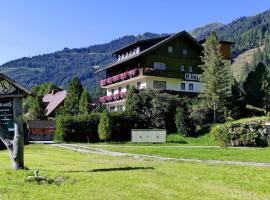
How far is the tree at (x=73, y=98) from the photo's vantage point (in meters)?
67.8

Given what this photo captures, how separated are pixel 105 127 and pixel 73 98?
72.3ft

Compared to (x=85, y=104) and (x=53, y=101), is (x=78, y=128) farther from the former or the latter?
(x=53, y=101)

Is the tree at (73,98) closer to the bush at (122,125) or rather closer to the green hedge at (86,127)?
the green hedge at (86,127)


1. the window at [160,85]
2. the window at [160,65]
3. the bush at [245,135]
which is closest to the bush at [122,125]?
the window at [160,85]

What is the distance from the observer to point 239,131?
34.6 meters

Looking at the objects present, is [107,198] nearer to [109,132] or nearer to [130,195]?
[130,195]

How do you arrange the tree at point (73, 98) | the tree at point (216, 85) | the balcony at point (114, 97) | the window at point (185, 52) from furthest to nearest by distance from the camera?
the tree at point (73, 98) < the window at point (185, 52) < the balcony at point (114, 97) < the tree at point (216, 85)

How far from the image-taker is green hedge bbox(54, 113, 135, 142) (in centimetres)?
5072

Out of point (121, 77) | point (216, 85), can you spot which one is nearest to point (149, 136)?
point (216, 85)

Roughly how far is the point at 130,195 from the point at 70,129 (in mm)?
40025

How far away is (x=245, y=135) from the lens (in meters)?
34.4

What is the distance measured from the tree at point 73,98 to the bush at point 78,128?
50.6 feet

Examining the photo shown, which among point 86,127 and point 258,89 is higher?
point 258,89

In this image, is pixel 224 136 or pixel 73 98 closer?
pixel 224 136
